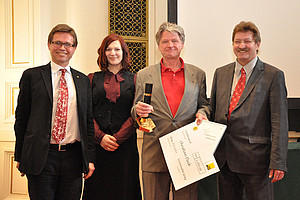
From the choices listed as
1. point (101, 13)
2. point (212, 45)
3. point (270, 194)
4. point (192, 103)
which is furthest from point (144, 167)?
point (101, 13)

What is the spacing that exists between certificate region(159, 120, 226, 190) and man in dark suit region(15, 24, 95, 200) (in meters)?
0.57

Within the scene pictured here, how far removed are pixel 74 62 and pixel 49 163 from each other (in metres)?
1.75

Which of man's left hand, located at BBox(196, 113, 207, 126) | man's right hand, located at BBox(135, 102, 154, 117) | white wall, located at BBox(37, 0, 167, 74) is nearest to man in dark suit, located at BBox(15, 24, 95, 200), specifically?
man's right hand, located at BBox(135, 102, 154, 117)

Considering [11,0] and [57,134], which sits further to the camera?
[11,0]

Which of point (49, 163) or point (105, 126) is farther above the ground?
point (105, 126)

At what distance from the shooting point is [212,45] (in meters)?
3.09

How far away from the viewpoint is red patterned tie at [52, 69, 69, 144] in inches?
70.3

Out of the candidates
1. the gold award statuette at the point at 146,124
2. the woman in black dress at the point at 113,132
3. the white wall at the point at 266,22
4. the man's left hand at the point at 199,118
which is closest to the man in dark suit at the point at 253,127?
the man's left hand at the point at 199,118

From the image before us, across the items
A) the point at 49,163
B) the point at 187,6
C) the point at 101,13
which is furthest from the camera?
the point at 101,13

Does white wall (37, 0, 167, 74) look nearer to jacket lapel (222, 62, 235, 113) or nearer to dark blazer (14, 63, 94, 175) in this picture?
jacket lapel (222, 62, 235, 113)

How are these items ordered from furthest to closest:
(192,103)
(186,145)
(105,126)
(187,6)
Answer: (187,6) → (105,126) → (192,103) → (186,145)

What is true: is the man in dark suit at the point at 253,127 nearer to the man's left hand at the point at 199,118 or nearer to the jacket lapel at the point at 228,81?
the jacket lapel at the point at 228,81

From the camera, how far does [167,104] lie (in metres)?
2.01

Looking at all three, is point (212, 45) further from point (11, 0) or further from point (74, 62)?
point (11, 0)
